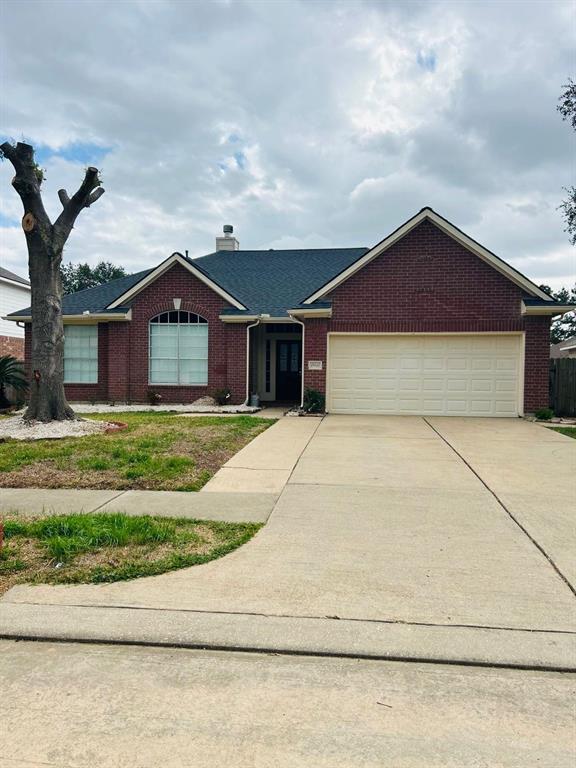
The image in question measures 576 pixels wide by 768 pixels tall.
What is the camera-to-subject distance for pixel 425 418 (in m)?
14.5

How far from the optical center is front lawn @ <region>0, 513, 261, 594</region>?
4.34m

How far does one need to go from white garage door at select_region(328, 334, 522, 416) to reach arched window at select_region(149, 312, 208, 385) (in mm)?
4240

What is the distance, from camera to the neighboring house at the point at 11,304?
27312 millimetres

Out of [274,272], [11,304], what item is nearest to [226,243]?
[274,272]

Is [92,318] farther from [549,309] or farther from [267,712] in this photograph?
[267,712]

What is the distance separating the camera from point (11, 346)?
88.9 feet

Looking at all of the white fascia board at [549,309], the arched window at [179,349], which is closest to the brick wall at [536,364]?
the white fascia board at [549,309]

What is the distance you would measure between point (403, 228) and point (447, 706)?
13805 millimetres

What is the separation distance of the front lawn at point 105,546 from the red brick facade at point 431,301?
413 inches

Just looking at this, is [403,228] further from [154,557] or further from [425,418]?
[154,557]

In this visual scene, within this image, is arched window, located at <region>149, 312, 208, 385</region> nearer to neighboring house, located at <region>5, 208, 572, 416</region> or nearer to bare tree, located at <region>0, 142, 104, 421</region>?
neighboring house, located at <region>5, 208, 572, 416</region>

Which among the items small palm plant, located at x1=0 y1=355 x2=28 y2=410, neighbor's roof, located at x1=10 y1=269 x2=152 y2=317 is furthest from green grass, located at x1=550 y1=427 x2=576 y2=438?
small palm plant, located at x1=0 y1=355 x2=28 y2=410

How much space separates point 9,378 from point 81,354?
7.46 feet

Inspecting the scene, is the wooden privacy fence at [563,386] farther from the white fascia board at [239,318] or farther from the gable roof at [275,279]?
the white fascia board at [239,318]
